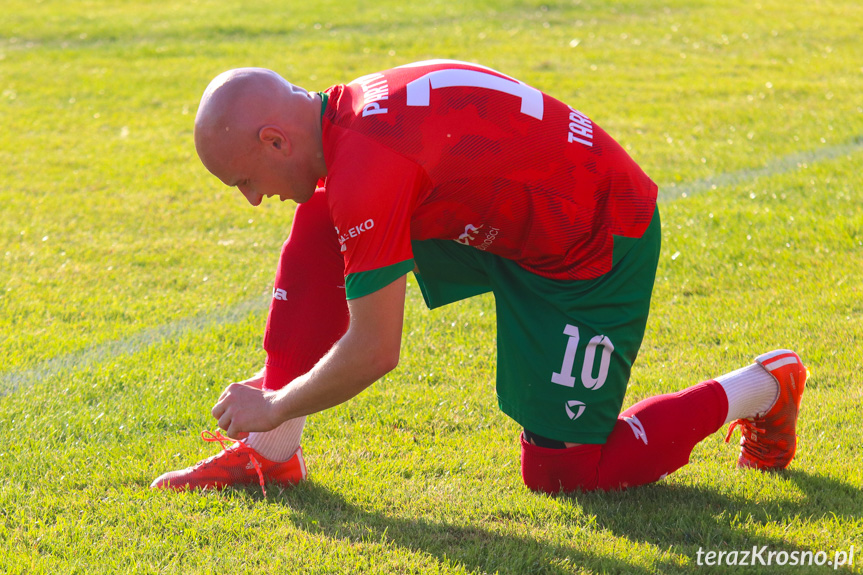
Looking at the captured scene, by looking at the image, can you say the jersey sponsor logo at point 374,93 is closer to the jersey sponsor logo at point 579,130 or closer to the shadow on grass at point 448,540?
the jersey sponsor logo at point 579,130

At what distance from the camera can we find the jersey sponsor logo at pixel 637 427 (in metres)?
2.79

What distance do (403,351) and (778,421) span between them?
1.74m

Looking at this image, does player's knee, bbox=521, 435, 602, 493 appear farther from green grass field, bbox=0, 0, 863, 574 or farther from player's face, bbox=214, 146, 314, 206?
player's face, bbox=214, 146, 314, 206

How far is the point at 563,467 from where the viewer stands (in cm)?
280

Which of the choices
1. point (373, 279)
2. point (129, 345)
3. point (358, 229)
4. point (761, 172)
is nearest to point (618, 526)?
point (373, 279)

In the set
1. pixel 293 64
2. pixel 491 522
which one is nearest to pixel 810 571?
pixel 491 522

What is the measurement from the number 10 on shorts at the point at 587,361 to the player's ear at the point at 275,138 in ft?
3.43

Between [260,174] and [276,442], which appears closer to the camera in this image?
[260,174]

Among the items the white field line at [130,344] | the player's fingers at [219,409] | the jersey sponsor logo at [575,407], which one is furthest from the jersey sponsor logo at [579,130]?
the white field line at [130,344]

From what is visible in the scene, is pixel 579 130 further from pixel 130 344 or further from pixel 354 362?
pixel 130 344

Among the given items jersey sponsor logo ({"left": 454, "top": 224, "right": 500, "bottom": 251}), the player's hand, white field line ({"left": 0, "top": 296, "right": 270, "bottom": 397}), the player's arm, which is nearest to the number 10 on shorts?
jersey sponsor logo ({"left": 454, "top": 224, "right": 500, "bottom": 251})

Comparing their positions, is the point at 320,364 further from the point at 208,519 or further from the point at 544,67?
the point at 544,67

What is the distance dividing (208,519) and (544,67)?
823 cm

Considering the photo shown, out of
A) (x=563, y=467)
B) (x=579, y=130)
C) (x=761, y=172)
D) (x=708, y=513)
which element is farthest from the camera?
(x=761, y=172)
